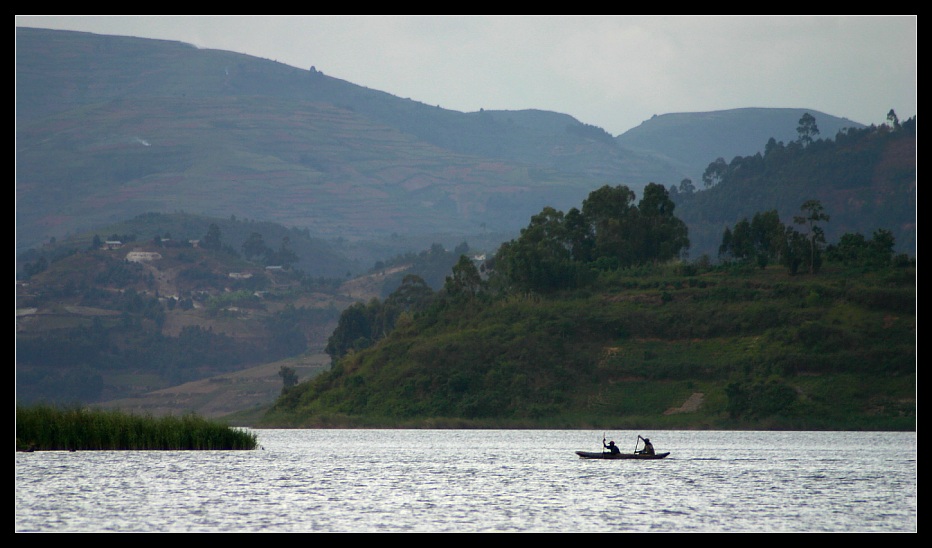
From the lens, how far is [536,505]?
53.4 m

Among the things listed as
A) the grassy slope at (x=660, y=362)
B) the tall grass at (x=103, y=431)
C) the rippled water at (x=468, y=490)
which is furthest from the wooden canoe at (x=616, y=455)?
the grassy slope at (x=660, y=362)

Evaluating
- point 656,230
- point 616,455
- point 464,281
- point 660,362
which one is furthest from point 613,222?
point 616,455

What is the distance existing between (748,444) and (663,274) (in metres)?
57.2

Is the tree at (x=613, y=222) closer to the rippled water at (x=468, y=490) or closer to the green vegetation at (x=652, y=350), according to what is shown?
the green vegetation at (x=652, y=350)

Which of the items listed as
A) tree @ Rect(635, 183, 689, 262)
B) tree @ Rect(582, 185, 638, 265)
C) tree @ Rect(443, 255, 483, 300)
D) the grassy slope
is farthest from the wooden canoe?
tree @ Rect(635, 183, 689, 262)

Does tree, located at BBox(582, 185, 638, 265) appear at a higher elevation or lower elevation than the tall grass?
higher

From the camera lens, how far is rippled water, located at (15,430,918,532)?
155ft

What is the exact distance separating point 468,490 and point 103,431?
24.5 metres

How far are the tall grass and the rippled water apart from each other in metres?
1.22

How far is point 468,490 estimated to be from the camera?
2362 inches

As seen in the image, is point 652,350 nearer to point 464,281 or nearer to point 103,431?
point 464,281

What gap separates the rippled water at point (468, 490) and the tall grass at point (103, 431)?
1.22 m

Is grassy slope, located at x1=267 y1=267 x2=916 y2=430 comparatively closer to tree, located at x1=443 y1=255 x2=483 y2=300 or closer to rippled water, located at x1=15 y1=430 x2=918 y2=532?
tree, located at x1=443 y1=255 x2=483 y2=300
